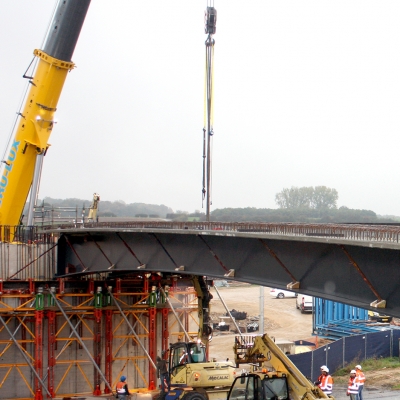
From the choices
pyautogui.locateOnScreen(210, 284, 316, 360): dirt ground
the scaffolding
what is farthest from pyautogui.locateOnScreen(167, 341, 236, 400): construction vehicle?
pyautogui.locateOnScreen(210, 284, 316, 360): dirt ground

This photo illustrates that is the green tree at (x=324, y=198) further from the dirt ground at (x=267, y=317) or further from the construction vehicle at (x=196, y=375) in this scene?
the construction vehicle at (x=196, y=375)

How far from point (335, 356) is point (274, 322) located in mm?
21639

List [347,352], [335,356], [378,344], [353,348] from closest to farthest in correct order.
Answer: [335,356] → [347,352] → [353,348] → [378,344]

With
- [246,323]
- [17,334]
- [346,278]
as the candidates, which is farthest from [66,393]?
[246,323]

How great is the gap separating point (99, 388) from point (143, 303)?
3688 mm

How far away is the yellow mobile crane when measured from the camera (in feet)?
79.2

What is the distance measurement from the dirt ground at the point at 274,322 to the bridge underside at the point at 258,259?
35.3 feet

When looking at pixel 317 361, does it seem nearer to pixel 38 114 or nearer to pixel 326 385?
pixel 326 385

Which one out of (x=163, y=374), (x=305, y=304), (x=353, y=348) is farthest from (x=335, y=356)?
(x=305, y=304)

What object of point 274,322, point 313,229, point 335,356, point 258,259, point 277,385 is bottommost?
point 274,322

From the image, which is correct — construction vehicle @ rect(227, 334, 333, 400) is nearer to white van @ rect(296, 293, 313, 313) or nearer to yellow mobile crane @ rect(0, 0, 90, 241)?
yellow mobile crane @ rect(0, 0, 90, 241)

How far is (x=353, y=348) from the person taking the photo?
97.7ft

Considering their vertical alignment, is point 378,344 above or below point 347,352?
above

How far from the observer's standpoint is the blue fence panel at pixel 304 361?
26.7m
